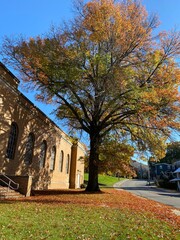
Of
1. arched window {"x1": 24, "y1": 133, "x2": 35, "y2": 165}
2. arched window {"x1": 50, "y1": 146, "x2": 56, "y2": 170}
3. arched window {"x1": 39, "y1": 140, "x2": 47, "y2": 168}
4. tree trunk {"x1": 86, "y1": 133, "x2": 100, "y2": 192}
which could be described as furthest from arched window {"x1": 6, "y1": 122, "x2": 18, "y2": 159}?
arched window {"x1": 50, "y1": 146, "x2": 56, "y2": 170}

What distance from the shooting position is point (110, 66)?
1641 centimetres

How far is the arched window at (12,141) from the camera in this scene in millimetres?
17263

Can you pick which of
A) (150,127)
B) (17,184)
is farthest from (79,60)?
(17,184)

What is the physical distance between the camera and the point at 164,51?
721 inches

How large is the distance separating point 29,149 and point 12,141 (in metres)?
2.99

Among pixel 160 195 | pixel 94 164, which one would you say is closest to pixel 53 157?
pixel 94 164

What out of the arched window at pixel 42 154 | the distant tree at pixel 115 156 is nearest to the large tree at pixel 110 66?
the distant tree at pixel 115 156

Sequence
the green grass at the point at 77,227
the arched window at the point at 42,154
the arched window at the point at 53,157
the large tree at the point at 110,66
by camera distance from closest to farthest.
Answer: the green grass at the point at 77,227 → the large tree at the point at 110,66 → the arched window at the point at 42,154 → the arched window at the point at 53,157

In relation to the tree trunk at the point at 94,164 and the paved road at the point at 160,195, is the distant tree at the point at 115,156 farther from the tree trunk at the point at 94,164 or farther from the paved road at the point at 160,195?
the paved road at the point at 160,195

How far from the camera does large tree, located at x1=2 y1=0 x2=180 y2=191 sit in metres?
16.1

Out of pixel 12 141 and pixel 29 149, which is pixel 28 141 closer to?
pixel 29 149

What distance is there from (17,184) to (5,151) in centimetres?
329

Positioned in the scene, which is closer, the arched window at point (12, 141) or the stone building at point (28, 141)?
the stone building at point (28, 141)

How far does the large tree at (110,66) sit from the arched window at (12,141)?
3.74 meters
